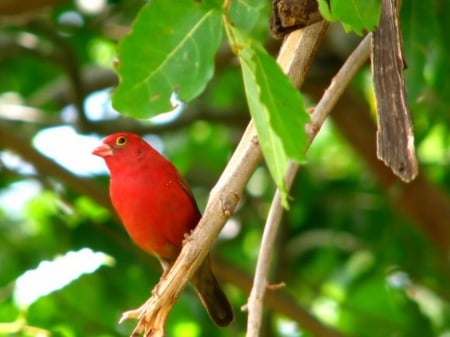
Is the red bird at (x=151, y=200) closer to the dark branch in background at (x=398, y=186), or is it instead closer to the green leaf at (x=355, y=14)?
the dark branch in background at (x=398, y=186)

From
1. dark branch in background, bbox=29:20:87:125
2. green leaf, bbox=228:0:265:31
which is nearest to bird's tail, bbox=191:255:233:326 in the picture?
dark branch in background, bbox=29:20:87:125

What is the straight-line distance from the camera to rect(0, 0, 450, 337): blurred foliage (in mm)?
7223

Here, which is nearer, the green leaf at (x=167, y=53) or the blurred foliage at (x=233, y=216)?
the green leaf at (x=167, y=53)

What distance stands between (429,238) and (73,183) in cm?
234

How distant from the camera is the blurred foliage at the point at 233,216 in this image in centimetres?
722

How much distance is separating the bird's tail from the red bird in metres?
0.24

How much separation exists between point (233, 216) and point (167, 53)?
530 centimetres

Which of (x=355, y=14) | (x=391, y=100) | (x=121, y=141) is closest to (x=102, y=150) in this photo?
(x=121, y=141)

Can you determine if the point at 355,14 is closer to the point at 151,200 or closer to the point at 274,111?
the point at 274,111

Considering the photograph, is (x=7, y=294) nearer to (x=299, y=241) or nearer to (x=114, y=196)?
(x=114, y=196)

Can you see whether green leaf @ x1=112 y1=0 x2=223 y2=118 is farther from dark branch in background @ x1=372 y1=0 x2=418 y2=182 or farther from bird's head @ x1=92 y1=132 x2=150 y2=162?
bird's head @ x1=92 y1=132 x2=150 y2=162

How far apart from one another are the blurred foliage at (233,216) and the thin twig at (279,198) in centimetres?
263

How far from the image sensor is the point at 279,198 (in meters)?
3.86

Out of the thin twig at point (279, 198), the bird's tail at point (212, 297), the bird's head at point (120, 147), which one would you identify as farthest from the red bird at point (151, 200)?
the thin twig at point (279, 198)
